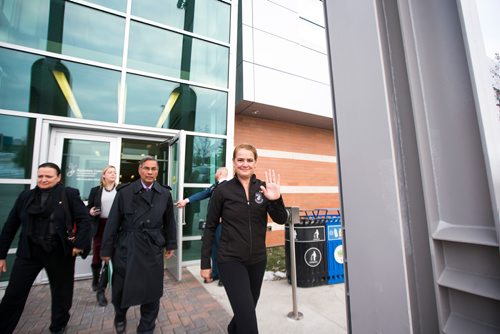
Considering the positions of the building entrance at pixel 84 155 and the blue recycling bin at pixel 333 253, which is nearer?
the blue recycling bin at pixel 333 253

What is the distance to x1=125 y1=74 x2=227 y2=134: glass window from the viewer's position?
5801mm

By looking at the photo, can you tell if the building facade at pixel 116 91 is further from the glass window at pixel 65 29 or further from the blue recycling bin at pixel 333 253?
the blue recycling bin at pixel 333 253

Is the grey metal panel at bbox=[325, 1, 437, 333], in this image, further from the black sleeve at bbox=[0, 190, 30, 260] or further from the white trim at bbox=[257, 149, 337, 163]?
the white trim at bbox=[257, 149, 337, 163]

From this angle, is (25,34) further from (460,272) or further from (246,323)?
(460,272)

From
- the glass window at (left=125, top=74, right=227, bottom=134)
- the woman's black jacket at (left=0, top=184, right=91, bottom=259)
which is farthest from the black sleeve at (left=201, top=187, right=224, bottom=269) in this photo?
the glass window at (left=125, top=74, right=227, bottom=134)

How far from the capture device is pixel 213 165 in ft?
21.3

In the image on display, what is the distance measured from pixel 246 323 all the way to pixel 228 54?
22.0ft

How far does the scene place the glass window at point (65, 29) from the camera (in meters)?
4.96

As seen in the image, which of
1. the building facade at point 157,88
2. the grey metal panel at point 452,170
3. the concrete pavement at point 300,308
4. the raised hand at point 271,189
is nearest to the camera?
the grey metal panel at point 452,170

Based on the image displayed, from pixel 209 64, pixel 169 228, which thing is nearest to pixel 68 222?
pixel 169 228

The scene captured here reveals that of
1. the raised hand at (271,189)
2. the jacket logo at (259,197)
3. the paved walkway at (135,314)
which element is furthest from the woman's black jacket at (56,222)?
the raised hand at (271,189)

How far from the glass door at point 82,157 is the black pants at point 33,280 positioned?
2.29m

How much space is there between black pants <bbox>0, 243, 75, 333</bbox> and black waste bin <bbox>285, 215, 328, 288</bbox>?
11.4ft

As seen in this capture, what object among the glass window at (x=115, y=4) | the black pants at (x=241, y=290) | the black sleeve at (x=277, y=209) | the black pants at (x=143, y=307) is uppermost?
the glass window at (x=115, y=4)
